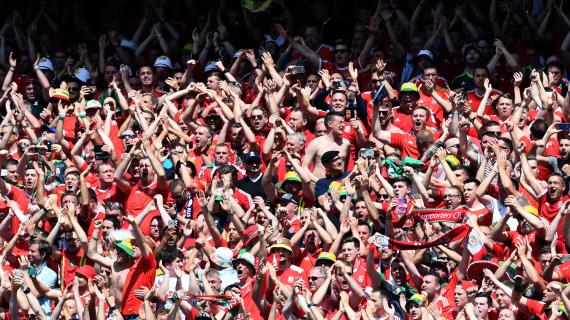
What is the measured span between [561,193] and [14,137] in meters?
7.85

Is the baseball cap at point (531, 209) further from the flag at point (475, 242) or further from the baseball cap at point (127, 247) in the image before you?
the baseball cap at point (127, 247)

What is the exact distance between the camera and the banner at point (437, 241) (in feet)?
62.7

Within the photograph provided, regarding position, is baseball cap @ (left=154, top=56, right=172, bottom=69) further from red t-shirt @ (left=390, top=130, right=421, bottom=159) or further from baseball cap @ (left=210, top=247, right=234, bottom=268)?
baseball cap @ (left=210, top=247, right=234, bottom=268)

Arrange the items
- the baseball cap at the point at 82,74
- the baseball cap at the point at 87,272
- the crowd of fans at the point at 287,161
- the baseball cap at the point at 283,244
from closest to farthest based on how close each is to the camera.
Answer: the crowd of fans at the point at 287,161 → the baseball cap at the point at 283,244 → the baseball cap at the point at 87,272 → the baseball cap at the point at 82,74

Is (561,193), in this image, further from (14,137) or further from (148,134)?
(14,137)

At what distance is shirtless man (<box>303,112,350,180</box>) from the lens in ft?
71.1

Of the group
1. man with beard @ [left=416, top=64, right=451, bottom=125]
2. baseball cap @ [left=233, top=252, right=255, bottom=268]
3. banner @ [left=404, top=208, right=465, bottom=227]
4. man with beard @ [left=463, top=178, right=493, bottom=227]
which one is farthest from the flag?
man with beard @ [left=416, top=64, right=451, bottom=125]

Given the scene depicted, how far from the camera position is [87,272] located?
21016 millimetres

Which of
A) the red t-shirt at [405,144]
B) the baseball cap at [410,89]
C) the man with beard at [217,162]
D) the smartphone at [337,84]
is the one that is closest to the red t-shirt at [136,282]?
the man with beard at [217,162]

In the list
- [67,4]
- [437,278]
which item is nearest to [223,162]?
[437,278]

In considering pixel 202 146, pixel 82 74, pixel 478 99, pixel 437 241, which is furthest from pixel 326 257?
pixel 82 74

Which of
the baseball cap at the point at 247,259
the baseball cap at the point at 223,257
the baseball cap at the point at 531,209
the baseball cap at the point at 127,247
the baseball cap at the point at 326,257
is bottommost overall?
the baseball cap at the point at 223,257

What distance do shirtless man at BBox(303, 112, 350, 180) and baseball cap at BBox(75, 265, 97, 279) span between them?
253 centimetres

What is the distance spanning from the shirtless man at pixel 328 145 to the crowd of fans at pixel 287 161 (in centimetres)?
2
